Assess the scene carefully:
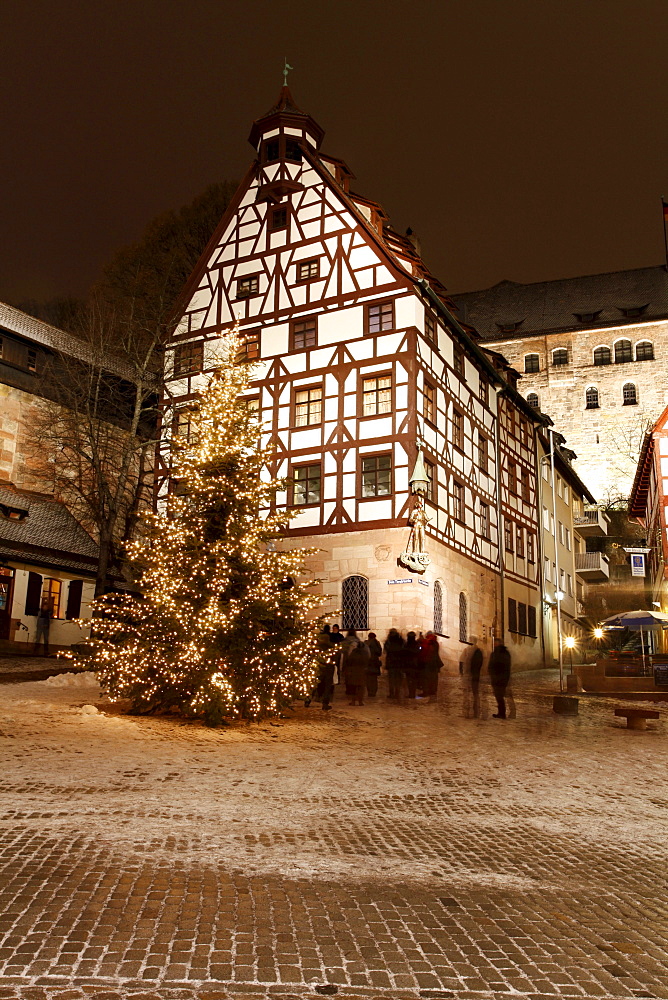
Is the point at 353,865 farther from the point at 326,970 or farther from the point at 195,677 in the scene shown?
the point at 195,677

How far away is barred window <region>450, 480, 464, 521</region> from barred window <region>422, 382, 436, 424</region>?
2.71 meters

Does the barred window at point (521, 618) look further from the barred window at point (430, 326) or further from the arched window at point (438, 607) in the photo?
the barred window at point (430, 326)

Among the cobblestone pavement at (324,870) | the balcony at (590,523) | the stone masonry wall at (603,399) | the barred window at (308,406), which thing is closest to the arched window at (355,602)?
the barred window at (308,406)

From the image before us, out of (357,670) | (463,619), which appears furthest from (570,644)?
(357,670)

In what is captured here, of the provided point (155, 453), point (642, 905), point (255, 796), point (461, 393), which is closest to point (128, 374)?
point (155, 453)

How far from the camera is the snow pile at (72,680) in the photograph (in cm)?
1873

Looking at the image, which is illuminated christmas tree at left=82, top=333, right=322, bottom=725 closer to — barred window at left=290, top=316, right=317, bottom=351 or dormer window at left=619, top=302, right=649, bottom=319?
barred window at left=290, top=316, right=317, bottom=351

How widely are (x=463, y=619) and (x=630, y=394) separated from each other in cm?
4062

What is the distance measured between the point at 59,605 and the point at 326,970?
27.6m

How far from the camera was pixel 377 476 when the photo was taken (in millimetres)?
26484

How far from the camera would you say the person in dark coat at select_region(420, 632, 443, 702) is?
18.4 meters

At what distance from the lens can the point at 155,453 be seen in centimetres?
3188

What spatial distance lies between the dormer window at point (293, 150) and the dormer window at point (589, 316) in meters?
40.4

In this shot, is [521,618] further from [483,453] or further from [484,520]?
[483,453]
